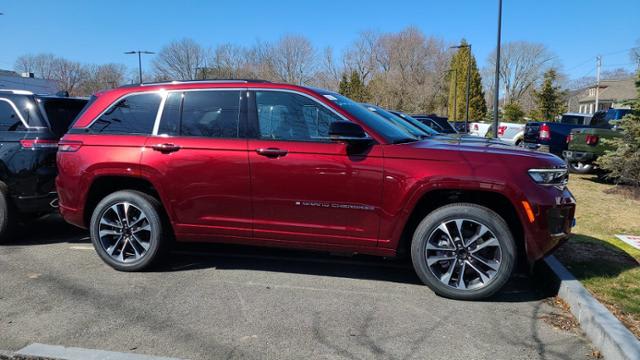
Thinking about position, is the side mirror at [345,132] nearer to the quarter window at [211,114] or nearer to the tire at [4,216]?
the quarter window at [211,114]

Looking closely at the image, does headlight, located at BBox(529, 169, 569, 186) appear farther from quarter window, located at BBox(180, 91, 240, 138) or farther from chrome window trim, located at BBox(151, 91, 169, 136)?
chrome window trim, located at BBox(151, 91, 169, 136)

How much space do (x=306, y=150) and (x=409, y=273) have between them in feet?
5.89

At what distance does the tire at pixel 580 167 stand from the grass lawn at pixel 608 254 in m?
3.55

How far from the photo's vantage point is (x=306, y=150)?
4383mm

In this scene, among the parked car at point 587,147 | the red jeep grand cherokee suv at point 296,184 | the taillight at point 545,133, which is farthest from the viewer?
the taillight at point 545,133

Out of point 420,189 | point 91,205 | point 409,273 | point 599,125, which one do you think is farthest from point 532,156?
point 599,125

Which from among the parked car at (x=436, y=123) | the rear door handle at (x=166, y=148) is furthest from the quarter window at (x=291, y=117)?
the parked car at (x=436, y=123)

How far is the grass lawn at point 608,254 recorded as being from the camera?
3.99 meters

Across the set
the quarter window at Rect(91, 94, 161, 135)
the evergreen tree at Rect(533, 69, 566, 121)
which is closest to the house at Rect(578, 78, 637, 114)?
the evergreen tree at Rect(533, 69, 566, 121)

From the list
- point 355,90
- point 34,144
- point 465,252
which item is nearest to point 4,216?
point 34,144

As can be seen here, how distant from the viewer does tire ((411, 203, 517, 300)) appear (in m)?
4.13

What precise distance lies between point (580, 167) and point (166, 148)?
37.9 ft

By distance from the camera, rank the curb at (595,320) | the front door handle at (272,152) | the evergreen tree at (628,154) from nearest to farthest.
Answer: the curb at (595,320) → the front door handle at (272,152) → the evergreen tree at (628,154)

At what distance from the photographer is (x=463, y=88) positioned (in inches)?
2413
